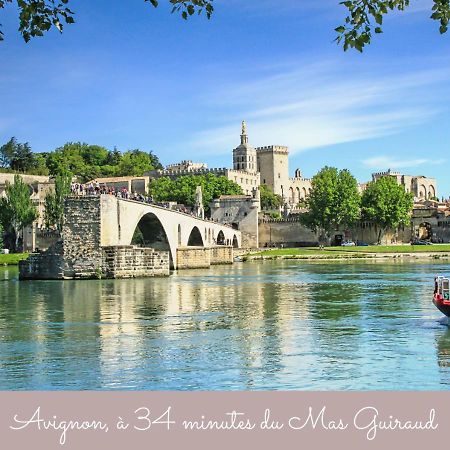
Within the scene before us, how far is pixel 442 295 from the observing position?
22891 mm

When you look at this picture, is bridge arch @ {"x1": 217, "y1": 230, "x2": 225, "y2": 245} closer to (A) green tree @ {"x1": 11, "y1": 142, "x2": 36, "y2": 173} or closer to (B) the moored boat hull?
(A) green tree @ {"x1": 11, "y1": 142, "x2": 36, "y2": 173}

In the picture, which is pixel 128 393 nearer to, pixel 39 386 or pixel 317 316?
pixel 39 386

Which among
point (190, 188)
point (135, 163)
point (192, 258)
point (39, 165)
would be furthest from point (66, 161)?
point (192, 258)

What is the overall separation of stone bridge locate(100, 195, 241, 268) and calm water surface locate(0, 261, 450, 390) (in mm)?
7913

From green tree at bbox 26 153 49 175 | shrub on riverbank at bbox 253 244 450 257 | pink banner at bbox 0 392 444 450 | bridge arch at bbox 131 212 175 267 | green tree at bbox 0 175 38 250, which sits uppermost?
green tree at bbox 26 153 49 175

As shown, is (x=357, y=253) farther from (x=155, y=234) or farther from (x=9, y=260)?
(x=9, y=260)

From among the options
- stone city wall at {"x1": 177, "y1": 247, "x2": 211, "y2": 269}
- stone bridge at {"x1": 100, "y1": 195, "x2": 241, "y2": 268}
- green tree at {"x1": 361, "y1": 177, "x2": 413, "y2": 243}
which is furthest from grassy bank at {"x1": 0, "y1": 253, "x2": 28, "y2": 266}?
green tree at {"x1": 361, "y1": 177, "x2": 413, "y2": 243}

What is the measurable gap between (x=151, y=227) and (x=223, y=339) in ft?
116

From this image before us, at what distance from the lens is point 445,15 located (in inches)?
352

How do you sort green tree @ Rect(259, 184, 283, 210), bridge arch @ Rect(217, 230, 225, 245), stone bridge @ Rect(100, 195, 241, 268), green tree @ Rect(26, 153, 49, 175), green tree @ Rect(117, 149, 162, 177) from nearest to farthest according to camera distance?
1. stone bridge @ Rect(100, 195, 241, 268)
2. bridge arch @ Rect(217, 230, 225, 245)
3. green tree @ Rect(26, 153, 49, 175)
4. green tree @ Rect(259, 184, 283, 210)
5. green tree @ Rect(117, 149, 162, 177)

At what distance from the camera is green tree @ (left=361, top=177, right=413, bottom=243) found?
99.8 m

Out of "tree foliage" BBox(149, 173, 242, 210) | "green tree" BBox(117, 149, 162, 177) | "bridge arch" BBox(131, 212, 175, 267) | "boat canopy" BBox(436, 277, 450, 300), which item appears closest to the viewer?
"boat canopy" BBox(436, 277, 450, 300)

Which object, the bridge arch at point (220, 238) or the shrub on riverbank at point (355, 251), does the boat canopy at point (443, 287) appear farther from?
the bridge arch at point (220, 238)

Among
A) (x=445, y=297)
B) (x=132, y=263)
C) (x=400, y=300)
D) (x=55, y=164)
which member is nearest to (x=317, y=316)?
(x=445, y=297)
